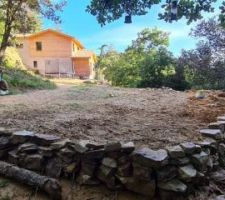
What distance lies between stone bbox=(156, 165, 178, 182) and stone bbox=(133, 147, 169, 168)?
6cm

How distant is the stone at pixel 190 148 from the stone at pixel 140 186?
0.48 meters

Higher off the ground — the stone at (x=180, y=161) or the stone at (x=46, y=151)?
the stone at (x=180, y=161)

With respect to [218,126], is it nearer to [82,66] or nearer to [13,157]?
[13,157]

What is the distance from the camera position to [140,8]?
494 cm

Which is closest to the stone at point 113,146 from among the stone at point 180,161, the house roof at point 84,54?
the stone at point 180,161

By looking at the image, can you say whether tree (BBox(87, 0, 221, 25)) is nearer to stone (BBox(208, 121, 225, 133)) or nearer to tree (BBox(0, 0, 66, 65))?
stone (BBox(208, 121, 225, 133))

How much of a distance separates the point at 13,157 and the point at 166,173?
173 centimetres

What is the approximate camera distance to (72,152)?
3877mm

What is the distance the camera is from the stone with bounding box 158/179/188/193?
3.51 meters

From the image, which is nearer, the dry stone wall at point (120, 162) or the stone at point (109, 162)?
the dry stone wall at point (120, 162)

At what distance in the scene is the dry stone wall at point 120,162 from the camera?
11.7 ft

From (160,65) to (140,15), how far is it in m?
10.4

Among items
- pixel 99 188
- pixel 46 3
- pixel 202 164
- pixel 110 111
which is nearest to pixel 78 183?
pixel 99 188

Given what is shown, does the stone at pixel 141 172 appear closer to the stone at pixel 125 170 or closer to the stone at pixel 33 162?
the stone at pixel 125 170
